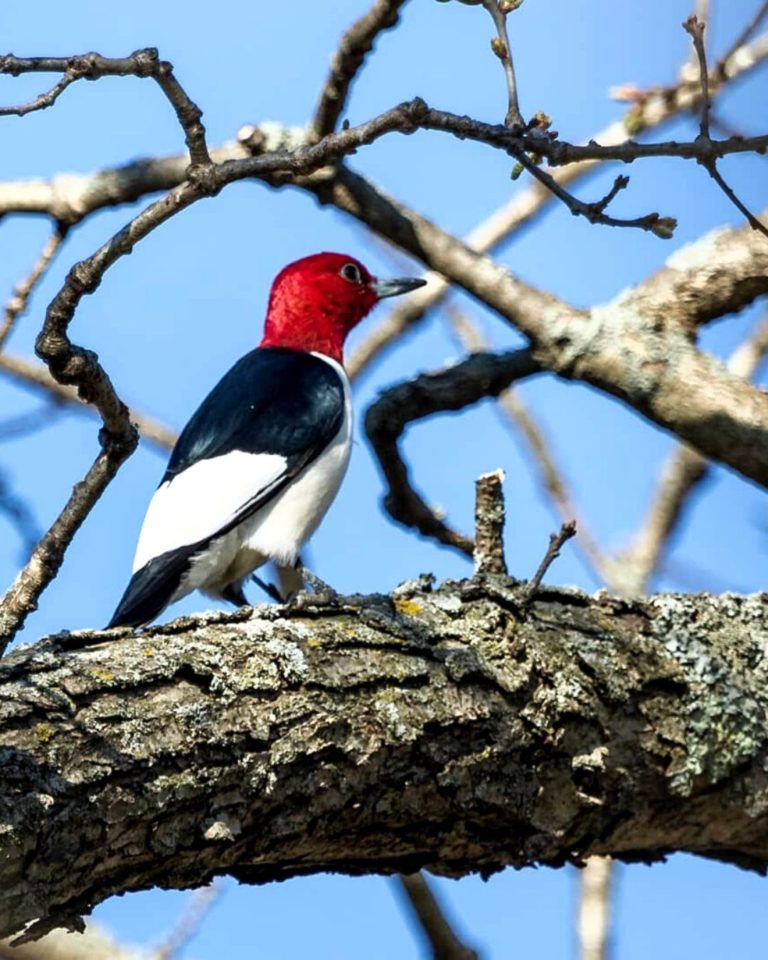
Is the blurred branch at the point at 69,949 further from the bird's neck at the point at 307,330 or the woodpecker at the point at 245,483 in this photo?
the bird's neck at the point at 307,330

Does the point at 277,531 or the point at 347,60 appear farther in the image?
the point at 277,531

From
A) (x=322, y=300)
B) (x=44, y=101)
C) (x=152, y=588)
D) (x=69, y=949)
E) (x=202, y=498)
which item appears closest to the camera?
(x=44, y=101)

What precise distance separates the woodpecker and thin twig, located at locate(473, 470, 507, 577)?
1175 millimetres

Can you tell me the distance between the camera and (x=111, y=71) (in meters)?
2.61

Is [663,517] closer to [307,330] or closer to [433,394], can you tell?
[433,394]

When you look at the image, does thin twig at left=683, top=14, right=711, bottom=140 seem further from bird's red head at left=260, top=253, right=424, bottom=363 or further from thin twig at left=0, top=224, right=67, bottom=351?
bird's red head at left=260, top=253, right=424, bottom=363

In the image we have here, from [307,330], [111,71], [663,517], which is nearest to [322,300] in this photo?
[307,330]

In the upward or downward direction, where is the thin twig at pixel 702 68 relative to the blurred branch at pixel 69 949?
upward

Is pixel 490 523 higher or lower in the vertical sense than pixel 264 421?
lower

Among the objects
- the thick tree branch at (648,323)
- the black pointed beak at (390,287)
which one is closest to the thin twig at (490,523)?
the thick tree branch at (648,323)

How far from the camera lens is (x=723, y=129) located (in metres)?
4.53

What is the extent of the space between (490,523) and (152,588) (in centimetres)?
124

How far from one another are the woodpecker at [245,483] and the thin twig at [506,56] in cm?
194

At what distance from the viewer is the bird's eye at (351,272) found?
6.24m
